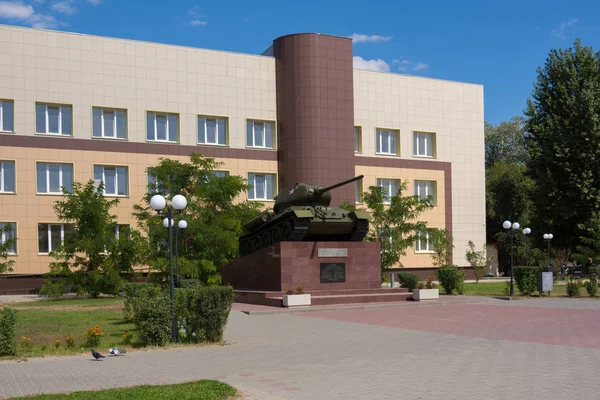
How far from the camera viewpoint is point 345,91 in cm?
4072

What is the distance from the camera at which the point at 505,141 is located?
72.7m

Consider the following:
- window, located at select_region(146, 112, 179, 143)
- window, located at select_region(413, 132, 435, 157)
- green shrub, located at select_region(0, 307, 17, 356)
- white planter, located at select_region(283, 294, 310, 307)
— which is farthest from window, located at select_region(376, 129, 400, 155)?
green shrub, located at select_region(0, 307, 17, 356)

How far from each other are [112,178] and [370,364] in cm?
2856

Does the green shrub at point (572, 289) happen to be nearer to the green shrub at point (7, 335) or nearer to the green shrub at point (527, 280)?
the green shrub at point (527, 280)

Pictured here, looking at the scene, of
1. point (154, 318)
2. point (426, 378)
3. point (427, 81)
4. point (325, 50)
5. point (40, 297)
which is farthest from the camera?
point (427, 81)

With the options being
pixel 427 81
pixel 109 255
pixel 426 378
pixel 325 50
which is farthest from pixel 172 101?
pixel 426 378

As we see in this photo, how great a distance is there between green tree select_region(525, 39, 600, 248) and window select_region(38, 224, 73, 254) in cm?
2628

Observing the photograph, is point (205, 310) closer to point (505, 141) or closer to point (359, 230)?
point (359, 230)

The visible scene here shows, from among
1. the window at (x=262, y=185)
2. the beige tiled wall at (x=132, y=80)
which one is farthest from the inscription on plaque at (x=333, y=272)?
the beige tiled wall at (x=132, y=80)

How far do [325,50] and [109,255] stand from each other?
707 inches

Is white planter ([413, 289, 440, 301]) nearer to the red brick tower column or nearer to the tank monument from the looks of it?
the tank monument

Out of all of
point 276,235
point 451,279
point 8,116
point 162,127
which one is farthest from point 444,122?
point 8,116

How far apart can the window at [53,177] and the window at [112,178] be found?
4.59 feet

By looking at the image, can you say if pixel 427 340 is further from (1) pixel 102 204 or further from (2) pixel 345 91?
(2) pixel 345 91
